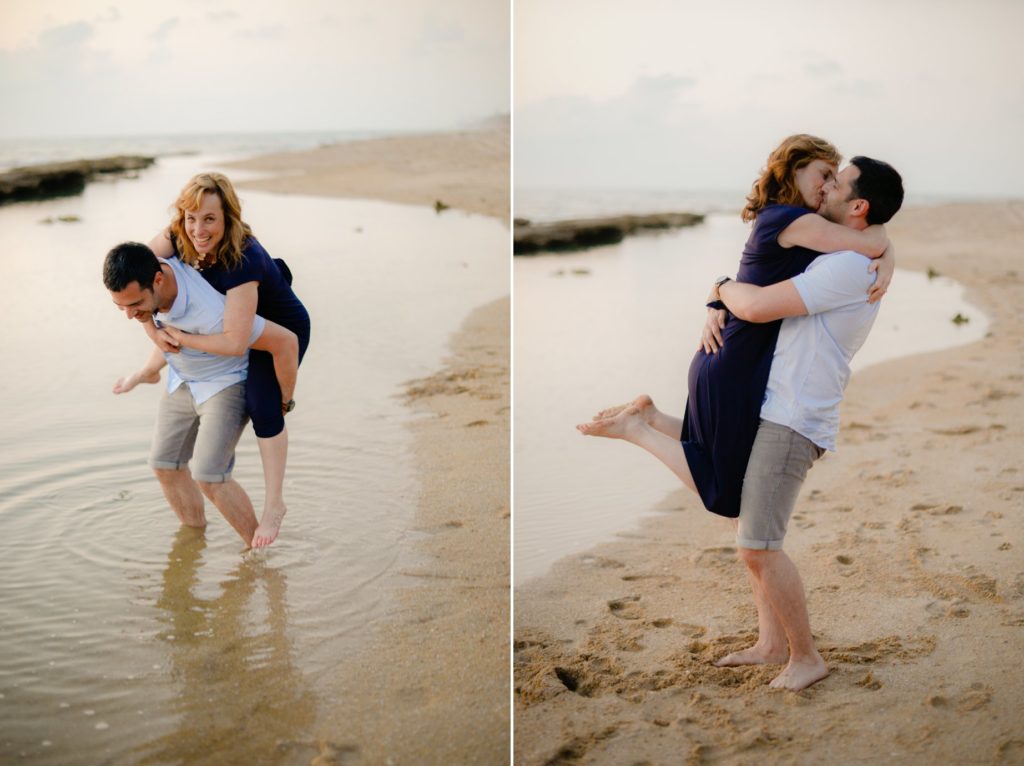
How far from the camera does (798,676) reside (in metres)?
2.63

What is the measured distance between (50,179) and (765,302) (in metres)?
11.5

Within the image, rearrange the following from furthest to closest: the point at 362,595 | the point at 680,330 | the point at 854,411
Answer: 1. the point at 680,330
2. the point at 854,411
3. the point at 362,595

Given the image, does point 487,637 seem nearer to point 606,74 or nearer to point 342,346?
point 342,346

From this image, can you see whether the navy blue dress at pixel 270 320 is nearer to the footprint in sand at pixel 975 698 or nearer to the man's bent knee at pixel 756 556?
the man's bent knee at pixel 756 556

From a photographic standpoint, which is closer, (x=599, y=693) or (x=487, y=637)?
(x=599, y=693)

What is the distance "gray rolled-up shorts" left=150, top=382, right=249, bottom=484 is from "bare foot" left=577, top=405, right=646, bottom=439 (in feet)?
3.07

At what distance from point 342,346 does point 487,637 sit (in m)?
3.07

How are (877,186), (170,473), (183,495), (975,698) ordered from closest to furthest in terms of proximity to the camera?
1. (877,186)
2. (975,698)
3. (170,473)
4. (183,495)

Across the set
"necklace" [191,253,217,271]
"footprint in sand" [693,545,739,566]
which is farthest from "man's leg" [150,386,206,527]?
"footprint in sand" [693,545,739,566]

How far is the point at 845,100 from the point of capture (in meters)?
14.7

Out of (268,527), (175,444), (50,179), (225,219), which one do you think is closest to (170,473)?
(175,444)

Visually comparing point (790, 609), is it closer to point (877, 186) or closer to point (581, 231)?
point (877, 186)

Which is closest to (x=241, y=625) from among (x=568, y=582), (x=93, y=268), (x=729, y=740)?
(x=568, y=582)

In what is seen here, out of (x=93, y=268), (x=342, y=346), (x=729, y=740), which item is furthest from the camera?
(x=93, y=268)
